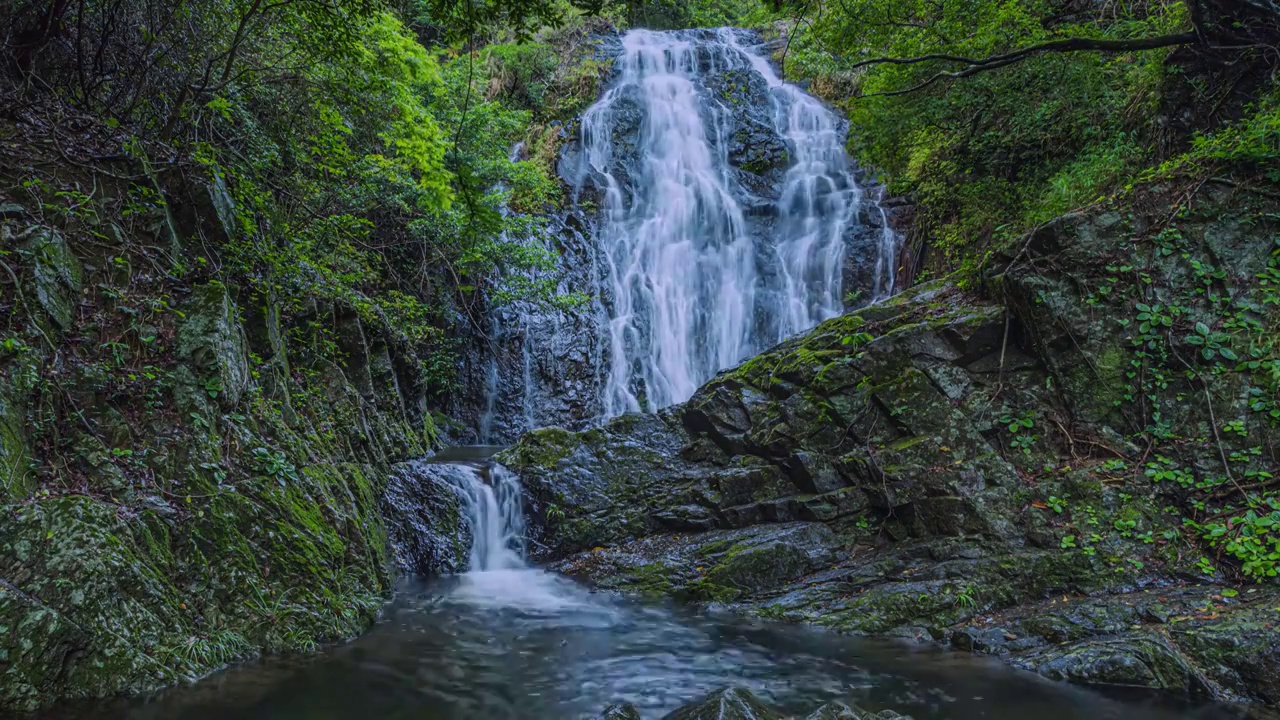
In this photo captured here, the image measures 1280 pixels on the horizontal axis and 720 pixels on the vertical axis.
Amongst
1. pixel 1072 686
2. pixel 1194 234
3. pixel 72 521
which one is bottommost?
pixel 1072 686

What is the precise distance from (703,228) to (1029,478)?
37.5 feet

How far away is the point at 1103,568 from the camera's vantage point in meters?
5.73

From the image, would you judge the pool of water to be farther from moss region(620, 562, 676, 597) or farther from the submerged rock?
the submerged rock

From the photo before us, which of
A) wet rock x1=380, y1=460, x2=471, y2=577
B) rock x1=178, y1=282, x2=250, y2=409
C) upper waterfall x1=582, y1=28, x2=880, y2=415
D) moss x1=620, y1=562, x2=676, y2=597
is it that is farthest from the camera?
upper waterfall x1=582, y1=28, x2=880, y2=415

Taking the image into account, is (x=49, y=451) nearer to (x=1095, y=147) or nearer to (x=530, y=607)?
(x=530, y=607)

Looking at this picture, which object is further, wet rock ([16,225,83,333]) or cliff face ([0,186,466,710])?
wet rock ([16,225,83,333])

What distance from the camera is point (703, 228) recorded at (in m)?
16.8

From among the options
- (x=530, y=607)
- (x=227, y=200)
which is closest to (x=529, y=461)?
(x=530, y=607)

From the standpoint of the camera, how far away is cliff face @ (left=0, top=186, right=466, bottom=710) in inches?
154

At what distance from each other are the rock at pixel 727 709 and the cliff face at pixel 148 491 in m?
3.09

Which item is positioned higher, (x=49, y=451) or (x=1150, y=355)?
(x=1150, y=355)

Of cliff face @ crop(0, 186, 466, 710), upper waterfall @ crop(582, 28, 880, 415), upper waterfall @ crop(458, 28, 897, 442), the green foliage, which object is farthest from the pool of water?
upper waterfall @ crop(582, 28, 880, 415)

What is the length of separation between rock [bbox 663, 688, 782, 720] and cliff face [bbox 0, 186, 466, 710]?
3.09 m

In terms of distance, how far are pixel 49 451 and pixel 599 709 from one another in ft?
13.7
